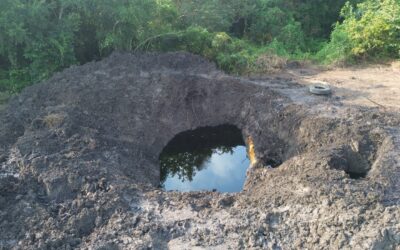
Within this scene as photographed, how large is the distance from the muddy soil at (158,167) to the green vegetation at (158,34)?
0.84m

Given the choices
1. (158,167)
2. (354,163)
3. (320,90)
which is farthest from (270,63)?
(158,167)

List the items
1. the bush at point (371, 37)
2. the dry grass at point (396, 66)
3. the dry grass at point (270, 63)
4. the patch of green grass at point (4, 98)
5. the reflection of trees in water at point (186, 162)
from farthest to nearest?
the bush at point (371, 37), the dry grass at point (396, 66), the dry grass at point (270, 63), the patch of green grass at point (4, 98), the reflection of trees in water at point (186, 162)

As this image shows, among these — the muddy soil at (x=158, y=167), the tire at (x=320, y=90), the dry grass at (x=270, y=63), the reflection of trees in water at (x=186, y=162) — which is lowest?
the reflection of trees in water at (x=186, y=162)

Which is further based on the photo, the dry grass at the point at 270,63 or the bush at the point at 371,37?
the bush at the point at 371,37

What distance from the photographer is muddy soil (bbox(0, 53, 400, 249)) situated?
6945 mm

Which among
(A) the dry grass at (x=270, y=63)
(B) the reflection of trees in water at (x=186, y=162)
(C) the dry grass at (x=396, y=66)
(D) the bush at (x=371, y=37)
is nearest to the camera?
(B) the reflection of trees in water at (x=186, y=162)

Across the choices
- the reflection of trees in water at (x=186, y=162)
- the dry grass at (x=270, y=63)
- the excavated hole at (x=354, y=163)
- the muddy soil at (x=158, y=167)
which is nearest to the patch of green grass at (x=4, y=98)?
the muddy soil at (x=158, y=167)

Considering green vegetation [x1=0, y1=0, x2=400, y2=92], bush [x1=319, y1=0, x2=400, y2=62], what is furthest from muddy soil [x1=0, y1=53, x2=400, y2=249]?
bush [x1=319, y1=0, x2=400, y2=62]

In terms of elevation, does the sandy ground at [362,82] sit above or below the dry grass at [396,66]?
below

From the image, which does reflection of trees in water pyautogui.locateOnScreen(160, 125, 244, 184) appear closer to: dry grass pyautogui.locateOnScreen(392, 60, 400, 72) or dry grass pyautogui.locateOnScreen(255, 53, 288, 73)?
dry grass pyautogui.locateOnScreen(255, 53, 288, 73)

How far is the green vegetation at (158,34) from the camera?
11641 millimetres

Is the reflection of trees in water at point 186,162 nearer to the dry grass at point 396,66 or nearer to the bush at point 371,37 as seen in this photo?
the bush at point 371,37

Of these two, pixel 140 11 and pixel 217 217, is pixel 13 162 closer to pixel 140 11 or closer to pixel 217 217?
pixel 217 217

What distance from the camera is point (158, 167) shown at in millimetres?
10023
